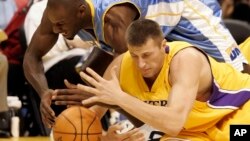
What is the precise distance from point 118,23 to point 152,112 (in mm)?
808

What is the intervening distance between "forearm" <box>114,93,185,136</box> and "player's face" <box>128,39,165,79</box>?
24 cm

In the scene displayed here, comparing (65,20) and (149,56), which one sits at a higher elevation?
(65,20)

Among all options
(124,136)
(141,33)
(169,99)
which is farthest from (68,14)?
(169,99)

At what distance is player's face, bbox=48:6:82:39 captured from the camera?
501cm

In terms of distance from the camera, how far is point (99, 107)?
16.4 feet

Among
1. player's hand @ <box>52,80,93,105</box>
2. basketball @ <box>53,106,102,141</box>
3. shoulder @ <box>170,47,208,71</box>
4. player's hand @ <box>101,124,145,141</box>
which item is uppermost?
shoulder @ <box>170,47,208,71</box>

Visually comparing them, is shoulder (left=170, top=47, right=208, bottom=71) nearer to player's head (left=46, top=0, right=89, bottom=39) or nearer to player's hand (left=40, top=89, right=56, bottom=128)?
player's head (left=46, top=0, right=89, bottom=39)

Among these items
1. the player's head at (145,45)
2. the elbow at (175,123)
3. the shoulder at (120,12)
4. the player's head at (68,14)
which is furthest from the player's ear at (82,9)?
the elbow at (175,123)

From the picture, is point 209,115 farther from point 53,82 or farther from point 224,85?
point 53,82

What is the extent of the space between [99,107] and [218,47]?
3.35ft

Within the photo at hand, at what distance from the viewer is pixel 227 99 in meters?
4.75

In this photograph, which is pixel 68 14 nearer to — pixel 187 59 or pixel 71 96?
pixel 71 96

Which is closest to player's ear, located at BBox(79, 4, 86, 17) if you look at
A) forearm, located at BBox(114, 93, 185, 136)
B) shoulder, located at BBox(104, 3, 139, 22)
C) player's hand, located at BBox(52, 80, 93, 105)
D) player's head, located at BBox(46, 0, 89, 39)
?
player's head, located at BBox(46, 0, 89, 39)

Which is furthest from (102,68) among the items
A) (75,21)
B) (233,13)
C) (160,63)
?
(233,13)
